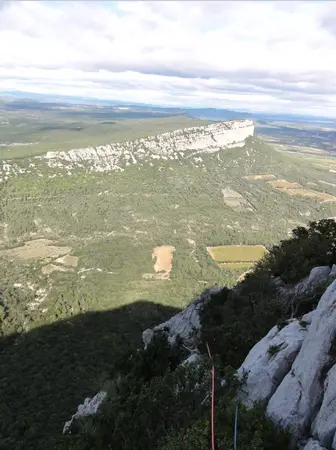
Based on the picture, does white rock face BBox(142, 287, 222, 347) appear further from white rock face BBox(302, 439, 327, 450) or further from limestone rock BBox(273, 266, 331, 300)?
white rock face BBox(302, 439, 327, 450)

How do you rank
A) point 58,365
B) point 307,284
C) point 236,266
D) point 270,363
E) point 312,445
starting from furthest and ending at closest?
point 236,266
point 58,365
point 307,284
point 270,363
point 312,445

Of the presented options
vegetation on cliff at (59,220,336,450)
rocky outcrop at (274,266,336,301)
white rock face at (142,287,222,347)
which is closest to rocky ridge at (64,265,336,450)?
vegetation on cliff at (59,220,336,450)

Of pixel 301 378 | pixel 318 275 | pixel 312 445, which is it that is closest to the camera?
pixel 312 445

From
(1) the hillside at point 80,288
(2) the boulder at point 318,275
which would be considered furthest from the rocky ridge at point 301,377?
(1) the hillside at point 80,288

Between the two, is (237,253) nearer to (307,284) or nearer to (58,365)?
(58,365)

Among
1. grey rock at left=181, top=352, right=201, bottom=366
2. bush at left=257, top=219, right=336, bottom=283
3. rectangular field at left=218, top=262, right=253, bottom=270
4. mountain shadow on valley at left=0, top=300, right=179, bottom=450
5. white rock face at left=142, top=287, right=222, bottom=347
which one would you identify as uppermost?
bush at left=257, top=219, right=336, bottom=283

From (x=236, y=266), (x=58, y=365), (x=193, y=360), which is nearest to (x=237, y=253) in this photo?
(x=236, y=266)

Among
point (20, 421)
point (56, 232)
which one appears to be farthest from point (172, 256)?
point (20, 421)
